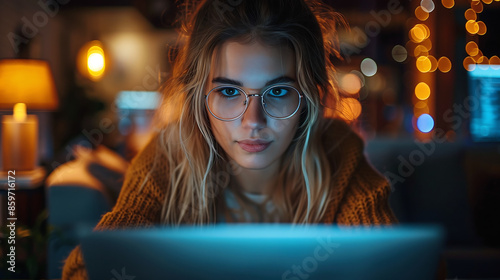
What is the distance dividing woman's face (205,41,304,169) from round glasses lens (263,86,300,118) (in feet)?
0.04

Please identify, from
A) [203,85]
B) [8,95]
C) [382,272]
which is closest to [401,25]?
[8,95]

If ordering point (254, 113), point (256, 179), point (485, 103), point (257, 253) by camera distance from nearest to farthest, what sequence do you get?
1. point (257, 253)
2. point (254, 113)
3. point (256, 179)
4. point (485, 103)

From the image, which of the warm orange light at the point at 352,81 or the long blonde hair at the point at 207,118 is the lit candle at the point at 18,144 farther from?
the warm orange light at the point at 352,81

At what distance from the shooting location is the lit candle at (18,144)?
2016 mm

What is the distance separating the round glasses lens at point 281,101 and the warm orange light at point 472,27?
294 centimetres

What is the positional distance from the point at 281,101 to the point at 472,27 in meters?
3.01

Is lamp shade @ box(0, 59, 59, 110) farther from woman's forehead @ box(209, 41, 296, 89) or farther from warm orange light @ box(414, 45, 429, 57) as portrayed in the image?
warm orange light @ box(414, 45, 429, 57)

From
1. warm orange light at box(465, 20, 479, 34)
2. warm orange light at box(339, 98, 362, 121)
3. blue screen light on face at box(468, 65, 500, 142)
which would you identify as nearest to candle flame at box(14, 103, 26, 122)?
warm orange light at box(339, 98, 362, 121)

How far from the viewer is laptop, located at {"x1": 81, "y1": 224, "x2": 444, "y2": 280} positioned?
1.50ft

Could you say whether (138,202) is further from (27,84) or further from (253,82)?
(27,84)

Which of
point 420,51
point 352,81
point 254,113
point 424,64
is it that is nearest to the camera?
point 254,113

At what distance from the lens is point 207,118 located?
39.4 inches

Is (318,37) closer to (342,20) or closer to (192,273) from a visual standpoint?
(342,20)

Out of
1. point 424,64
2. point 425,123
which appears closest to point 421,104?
point 425,123
